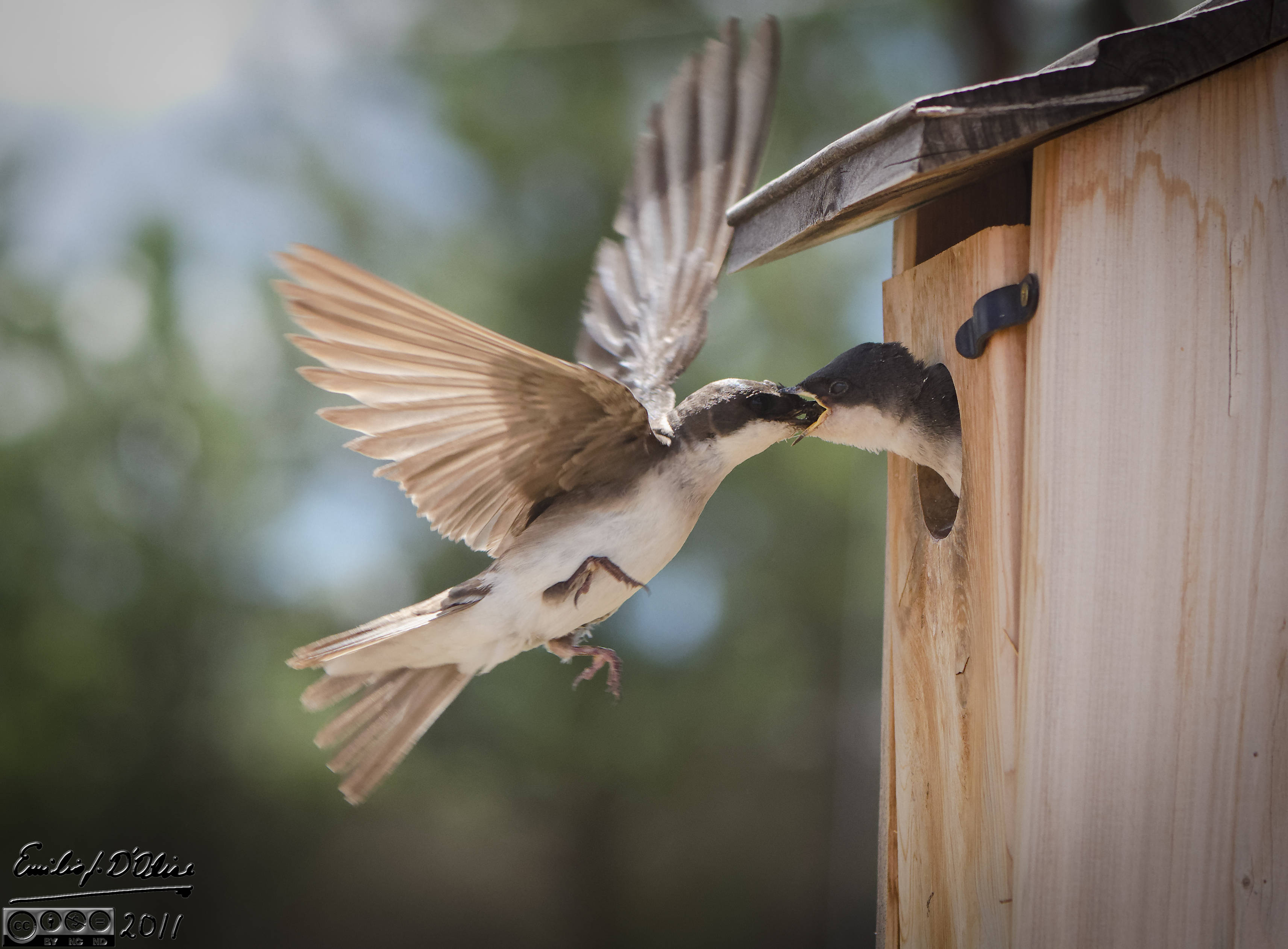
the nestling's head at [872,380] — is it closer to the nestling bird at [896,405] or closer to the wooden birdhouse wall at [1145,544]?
the nestling bird at [896,405]

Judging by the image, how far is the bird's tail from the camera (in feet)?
5.70

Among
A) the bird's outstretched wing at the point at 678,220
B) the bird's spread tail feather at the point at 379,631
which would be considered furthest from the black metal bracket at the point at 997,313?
the bird's spread tail feather at the point at 379,631

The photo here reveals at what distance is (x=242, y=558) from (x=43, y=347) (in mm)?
1048

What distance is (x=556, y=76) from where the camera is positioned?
12.3 ft

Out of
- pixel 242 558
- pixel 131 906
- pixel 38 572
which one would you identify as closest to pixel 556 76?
pixel 242 558

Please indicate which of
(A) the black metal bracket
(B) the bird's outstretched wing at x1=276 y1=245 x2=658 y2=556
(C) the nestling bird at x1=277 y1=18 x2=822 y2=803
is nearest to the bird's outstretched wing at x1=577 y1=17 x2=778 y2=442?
(C) the nestling bird at x1=277 y1=18 x2=822 y2=803

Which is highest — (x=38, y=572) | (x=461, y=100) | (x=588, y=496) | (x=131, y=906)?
(x=461, y=100)

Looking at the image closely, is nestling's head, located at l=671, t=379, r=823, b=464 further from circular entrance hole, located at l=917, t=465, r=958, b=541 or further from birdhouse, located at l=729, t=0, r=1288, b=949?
birdhouse, located at l=729, t=0, r=1288, b=949

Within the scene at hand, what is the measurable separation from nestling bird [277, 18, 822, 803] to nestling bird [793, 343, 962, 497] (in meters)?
0.05

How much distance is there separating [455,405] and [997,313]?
714 mm

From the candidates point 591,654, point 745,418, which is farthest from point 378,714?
point 745,418

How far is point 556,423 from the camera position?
1.51 m

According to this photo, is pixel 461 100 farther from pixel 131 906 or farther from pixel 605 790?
pixel 131 906

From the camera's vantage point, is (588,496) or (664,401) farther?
(664,401)
